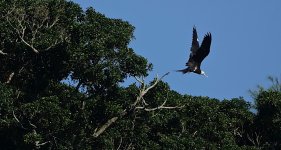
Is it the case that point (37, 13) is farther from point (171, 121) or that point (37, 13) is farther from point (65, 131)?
point (171, 121)

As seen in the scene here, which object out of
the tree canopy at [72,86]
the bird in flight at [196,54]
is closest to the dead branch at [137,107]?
the tree canopy at [72,86]

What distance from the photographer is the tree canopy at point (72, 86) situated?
30266mm

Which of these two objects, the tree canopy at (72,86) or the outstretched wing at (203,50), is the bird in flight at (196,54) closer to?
the outstretched wing at (203,50)

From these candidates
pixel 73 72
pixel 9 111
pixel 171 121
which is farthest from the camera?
pixel 171 121

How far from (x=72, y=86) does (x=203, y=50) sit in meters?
8.21

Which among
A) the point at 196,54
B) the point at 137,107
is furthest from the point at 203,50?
the point at 137,107

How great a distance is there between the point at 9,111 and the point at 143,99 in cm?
558

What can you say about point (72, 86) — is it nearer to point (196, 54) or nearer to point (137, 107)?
point (137, 107)

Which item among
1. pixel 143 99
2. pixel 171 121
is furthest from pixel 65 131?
pixel 171 121

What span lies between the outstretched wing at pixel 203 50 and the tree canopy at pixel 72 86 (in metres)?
5.06

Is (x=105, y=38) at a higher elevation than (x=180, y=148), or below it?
higher

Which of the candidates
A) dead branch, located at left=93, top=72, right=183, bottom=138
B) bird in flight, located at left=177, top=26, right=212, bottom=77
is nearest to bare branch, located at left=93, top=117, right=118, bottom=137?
dead branch, located at left=93, top=72, right=183, bottom=138

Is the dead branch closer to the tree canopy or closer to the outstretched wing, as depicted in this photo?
the tree canopy

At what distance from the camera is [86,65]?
31109mm
